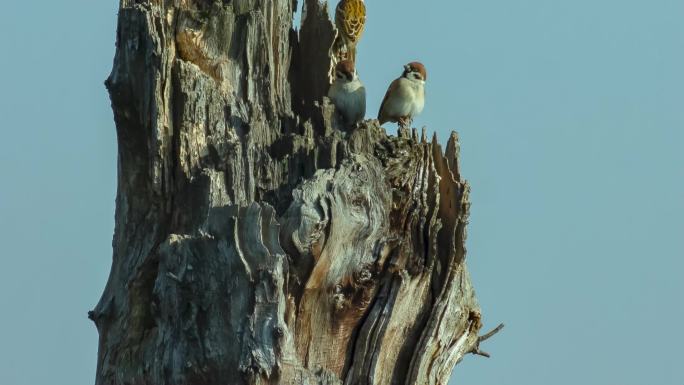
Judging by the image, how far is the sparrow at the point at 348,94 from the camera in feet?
45.3

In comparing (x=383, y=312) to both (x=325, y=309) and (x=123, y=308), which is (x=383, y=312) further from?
(x=123, y=308)

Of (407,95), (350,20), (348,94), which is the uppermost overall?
(350,20)

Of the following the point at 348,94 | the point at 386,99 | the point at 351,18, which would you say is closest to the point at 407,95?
the point at 386,99

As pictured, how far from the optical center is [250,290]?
1192 centimetres

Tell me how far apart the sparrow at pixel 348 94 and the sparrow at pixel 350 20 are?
2.22 meters

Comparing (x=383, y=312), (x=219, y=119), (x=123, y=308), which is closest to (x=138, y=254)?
(x=123, y=308)

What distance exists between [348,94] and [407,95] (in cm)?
191

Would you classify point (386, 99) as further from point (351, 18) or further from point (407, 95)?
point (351, 18)

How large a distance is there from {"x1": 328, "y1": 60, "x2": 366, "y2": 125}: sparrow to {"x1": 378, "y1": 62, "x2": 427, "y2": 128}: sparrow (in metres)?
1.34

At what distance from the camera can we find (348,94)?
13977mm

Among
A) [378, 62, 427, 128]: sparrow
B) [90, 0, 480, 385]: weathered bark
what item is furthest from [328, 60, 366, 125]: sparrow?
[378, 62, 427, 128]: sparrow

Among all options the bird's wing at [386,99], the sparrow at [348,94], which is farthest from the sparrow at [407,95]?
the sparrow at [348,94]

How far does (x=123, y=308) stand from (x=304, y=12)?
3.25m

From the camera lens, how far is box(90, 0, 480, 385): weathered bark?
1204 centimetres
